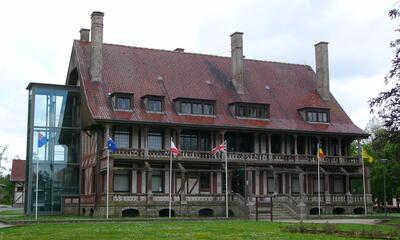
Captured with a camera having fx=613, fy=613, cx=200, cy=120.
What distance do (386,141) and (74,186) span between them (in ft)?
Result: 105

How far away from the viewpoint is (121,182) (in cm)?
4881

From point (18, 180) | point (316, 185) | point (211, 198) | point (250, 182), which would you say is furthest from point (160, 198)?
point (18, 180)

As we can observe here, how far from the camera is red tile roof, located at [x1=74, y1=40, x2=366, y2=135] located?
50125mm

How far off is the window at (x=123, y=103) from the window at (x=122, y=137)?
71.2 inches

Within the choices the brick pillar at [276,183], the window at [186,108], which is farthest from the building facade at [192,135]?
the brick pillar at [276,183]

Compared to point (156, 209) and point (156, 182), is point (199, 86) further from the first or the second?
point (156, 209)

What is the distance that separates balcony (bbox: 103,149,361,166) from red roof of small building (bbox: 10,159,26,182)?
48813 millimetres

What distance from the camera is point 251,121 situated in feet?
175

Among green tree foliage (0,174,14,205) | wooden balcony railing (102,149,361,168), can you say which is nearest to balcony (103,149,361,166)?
wooden balcony railing (102,149,361,168)

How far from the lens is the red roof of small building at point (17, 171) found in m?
92.8

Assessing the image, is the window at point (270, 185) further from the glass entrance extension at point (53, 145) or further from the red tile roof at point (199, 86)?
the glass entrance extension at point (53, 145)

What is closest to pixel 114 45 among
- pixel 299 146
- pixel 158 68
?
pixel 158 68

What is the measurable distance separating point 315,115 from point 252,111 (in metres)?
6.63

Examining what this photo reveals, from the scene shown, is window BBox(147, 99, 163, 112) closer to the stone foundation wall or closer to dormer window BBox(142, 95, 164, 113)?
dormer window BBox(142, 95, 164, 113)
